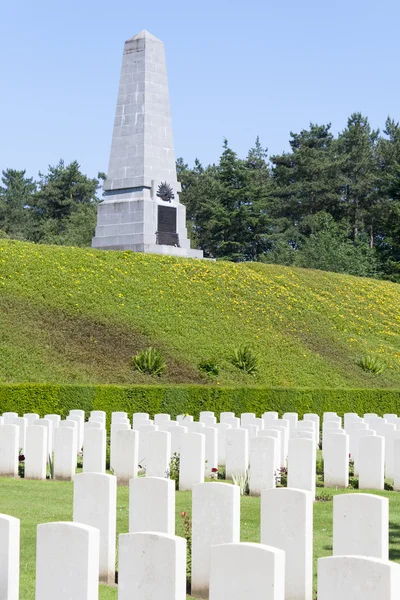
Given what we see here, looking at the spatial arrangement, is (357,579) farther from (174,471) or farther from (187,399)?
→ (187,399)

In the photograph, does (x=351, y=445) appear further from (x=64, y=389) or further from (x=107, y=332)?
(x=107, y=332)

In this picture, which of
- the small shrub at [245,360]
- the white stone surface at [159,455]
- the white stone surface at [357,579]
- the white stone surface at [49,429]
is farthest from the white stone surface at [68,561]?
the small shrub at [245,360]

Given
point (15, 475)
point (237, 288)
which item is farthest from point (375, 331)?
point (15, 475)

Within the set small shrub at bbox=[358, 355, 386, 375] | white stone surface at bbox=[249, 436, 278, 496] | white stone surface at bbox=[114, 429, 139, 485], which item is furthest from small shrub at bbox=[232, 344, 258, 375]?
white stone surface at bbox=[249, 436, 278, 496]

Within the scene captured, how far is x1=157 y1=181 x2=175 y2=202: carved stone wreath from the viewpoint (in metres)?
33.2

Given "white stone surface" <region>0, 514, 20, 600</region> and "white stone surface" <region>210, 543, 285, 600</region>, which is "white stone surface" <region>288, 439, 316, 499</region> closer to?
"white stone surface" <region>0, 514, 20, 600</region>

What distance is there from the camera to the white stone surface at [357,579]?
3918 mm

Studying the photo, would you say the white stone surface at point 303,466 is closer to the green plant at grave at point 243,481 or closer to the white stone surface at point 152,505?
the green plant at grave at point 243,481

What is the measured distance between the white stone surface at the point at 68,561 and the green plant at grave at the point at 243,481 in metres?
5.74

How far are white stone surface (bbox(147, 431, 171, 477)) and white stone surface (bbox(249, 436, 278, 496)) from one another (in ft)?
3.32

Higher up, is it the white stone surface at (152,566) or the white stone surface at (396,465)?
the white stone surface at (152,566)

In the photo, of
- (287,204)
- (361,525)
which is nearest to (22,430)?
(361,525)

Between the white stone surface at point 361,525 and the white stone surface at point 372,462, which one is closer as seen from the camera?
the white stone surface at point 361,525

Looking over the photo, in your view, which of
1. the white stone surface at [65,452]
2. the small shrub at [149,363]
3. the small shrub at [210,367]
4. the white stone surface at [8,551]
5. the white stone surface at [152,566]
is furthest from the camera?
the small shrub at [210,367]
